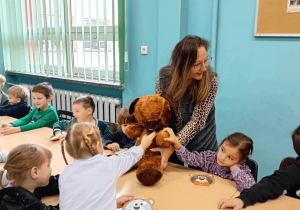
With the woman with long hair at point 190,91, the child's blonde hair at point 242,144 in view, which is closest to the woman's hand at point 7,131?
the woman with long hair at point 190,91

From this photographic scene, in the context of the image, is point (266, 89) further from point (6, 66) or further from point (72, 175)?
point (6, 66)

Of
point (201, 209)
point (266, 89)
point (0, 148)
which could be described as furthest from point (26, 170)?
point (266, 89)

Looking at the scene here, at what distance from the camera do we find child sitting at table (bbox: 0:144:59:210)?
0.89 metres

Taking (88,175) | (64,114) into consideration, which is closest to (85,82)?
(64,114)

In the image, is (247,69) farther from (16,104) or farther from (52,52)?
(52,52)

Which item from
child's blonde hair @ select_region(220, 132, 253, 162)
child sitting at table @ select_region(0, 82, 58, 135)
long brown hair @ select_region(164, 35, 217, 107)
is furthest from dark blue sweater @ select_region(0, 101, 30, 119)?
child's blonde hair @ select_region(220, 132, 253, 162)

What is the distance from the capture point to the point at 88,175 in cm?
89

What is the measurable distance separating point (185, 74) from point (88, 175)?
0.69m

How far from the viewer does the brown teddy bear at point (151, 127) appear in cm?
113

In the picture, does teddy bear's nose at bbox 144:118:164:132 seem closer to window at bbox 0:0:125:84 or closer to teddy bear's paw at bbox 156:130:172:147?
teddy bear's paw at bbox 156:130:172:147

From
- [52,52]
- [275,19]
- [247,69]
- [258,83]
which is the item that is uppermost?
[275,19]

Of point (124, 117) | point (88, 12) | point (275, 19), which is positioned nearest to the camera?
point (124, 117)

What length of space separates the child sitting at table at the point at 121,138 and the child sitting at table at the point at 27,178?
57 centimetres

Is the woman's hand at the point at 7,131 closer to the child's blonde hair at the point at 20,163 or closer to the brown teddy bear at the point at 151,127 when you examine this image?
the child's blonde hair at the point at 20,163
